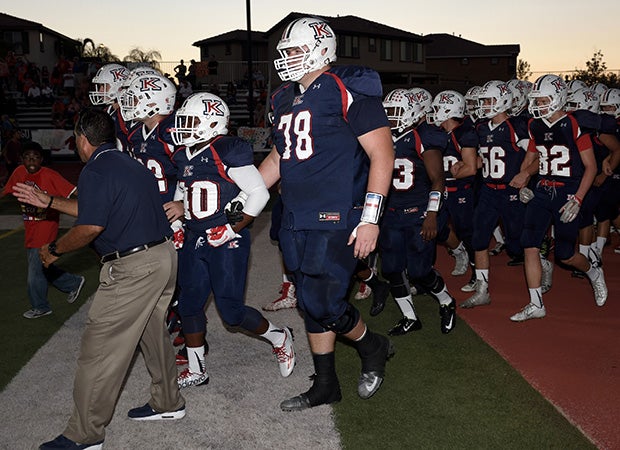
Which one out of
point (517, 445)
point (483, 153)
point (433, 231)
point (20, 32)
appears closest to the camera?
point (517, 445)

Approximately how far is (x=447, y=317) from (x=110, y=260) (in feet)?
10.9

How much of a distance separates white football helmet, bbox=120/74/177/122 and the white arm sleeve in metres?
1.25

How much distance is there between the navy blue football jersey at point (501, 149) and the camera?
6793 mm

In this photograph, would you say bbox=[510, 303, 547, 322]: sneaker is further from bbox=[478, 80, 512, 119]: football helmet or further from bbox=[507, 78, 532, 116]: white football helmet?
bbox=[507, 78, 532, 116]: white football helmet

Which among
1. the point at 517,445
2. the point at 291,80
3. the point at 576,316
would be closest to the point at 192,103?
the point at 291,80

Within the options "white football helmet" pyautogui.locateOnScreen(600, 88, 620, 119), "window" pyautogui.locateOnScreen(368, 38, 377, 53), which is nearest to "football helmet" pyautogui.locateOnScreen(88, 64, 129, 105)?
"white football helmet" pyautogui.locateOnScreen(600, 88, 620, 119)

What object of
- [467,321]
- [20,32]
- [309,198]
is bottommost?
[467,321]

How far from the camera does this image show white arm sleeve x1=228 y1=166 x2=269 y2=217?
14.7 ft

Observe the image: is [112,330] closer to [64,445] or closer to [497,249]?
[64,445]

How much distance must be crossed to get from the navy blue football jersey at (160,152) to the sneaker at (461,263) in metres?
4.06

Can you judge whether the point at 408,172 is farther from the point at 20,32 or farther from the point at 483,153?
the point at 20,32

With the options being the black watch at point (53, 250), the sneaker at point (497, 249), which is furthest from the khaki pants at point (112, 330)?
the sneaker at point (497, 249)

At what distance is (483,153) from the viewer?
7020 millimetres

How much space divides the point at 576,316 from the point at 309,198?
360 centimetres
